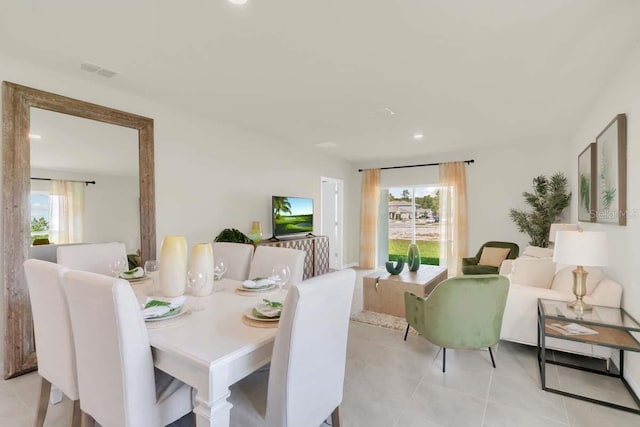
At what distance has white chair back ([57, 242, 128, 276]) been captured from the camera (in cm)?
231

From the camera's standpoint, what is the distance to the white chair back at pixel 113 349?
120cm

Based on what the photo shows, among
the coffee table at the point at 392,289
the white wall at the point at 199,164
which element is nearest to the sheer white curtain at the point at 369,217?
the white wall at the point at 199,164

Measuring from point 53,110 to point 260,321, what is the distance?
107 inches

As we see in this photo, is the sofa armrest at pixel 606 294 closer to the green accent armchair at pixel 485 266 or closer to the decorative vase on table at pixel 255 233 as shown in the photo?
the green accent armchair at pixel 485 266

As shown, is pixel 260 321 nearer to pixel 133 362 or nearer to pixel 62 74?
pixel 133 362

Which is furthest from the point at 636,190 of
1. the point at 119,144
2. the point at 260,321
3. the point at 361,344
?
the point at 119,144

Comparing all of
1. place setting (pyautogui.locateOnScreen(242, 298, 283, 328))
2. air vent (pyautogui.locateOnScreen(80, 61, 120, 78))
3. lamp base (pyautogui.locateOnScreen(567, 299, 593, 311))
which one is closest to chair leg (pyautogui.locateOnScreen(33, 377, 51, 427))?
place setting (pyautogui.locateOnScreen(242, 298, 283, 328))

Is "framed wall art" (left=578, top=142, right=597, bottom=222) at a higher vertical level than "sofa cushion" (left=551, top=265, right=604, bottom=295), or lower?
higher

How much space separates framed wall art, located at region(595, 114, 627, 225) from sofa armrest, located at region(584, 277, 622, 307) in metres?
0.49

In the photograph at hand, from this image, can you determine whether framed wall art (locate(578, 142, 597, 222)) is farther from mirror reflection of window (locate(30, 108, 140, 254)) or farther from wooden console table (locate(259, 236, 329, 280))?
mirror reflection of window (locate(30, 108, 140, 254))

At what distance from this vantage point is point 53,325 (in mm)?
1569

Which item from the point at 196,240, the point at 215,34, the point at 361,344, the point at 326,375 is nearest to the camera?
the point at 326,375

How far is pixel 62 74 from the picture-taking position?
2.74 meters

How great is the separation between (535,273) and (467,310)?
1066mm
